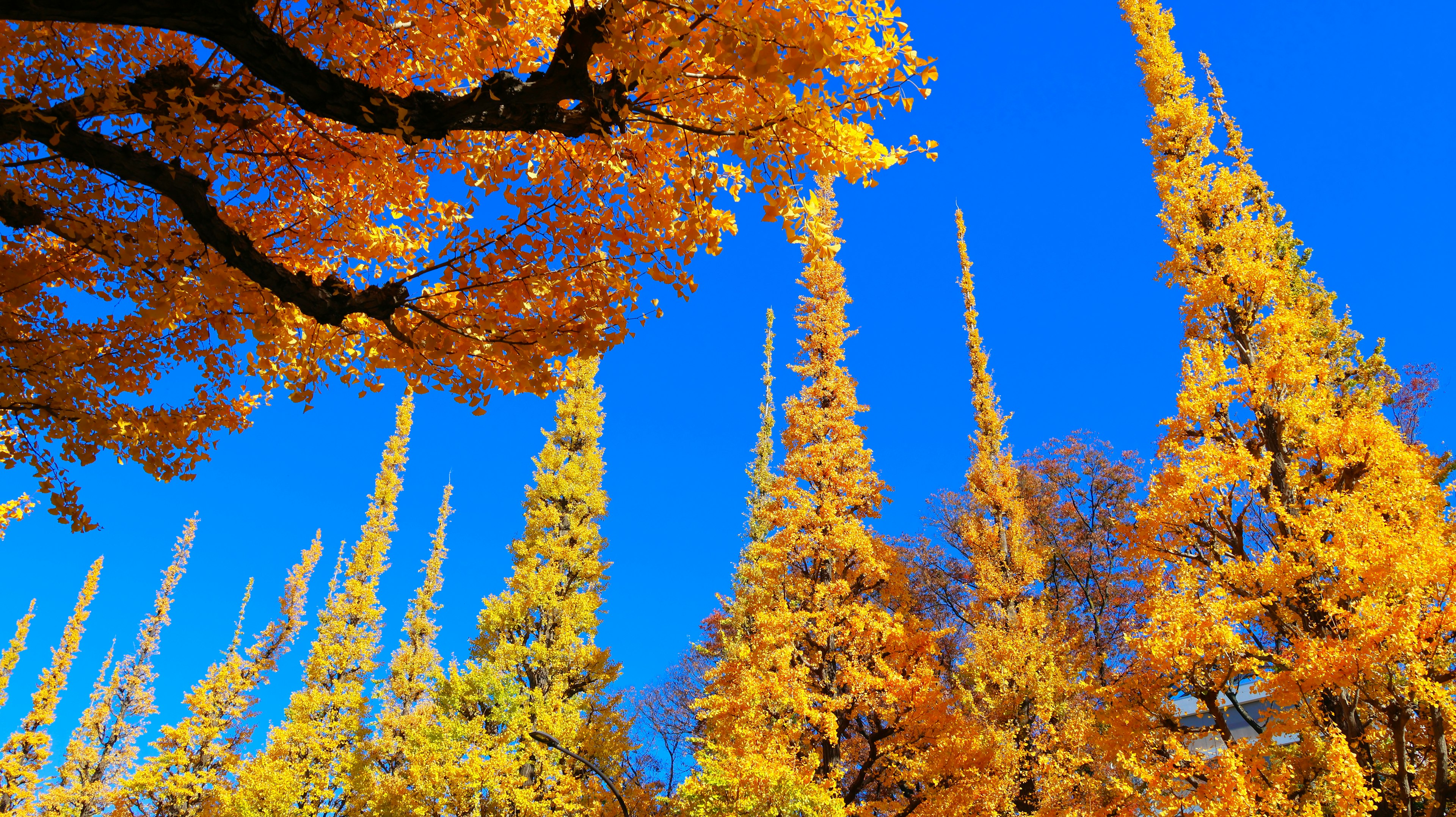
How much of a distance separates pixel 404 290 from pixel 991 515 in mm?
16502

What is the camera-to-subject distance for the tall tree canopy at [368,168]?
3.49 metres

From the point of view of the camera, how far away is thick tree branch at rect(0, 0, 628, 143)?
3.15 m

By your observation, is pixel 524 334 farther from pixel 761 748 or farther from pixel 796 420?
pixel 796 420

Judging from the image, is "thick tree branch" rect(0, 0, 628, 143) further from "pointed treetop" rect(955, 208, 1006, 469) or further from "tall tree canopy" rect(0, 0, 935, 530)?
"pointed treetop" rect(955, 208, 1006, 469)

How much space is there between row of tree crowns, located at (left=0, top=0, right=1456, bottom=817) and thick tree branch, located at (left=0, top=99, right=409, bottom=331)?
111 inches

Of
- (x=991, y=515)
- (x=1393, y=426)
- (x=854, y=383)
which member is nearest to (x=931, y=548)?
(x=991, y=515)

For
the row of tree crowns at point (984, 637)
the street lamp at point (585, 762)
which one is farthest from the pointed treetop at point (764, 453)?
the street lamp at point (585, 762)

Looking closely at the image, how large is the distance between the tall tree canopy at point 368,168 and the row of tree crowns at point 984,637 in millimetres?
1015

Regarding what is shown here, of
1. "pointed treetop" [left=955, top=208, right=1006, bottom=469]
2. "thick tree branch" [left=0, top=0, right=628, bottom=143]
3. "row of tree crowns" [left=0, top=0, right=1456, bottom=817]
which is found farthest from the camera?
"pointed treetop" [left=955, top=208, right=1006, bottom=469]

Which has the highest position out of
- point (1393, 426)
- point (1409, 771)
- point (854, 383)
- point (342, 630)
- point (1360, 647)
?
point (854, 383)

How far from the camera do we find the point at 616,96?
145 inches

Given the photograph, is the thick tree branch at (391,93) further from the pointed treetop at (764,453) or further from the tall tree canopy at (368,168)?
the pointed treetop at (764,453)

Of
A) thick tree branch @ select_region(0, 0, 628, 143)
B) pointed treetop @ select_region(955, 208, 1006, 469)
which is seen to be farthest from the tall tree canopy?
pointed treetop @ select_region(955, 208, 1006, 469)

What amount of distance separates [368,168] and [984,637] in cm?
1449
